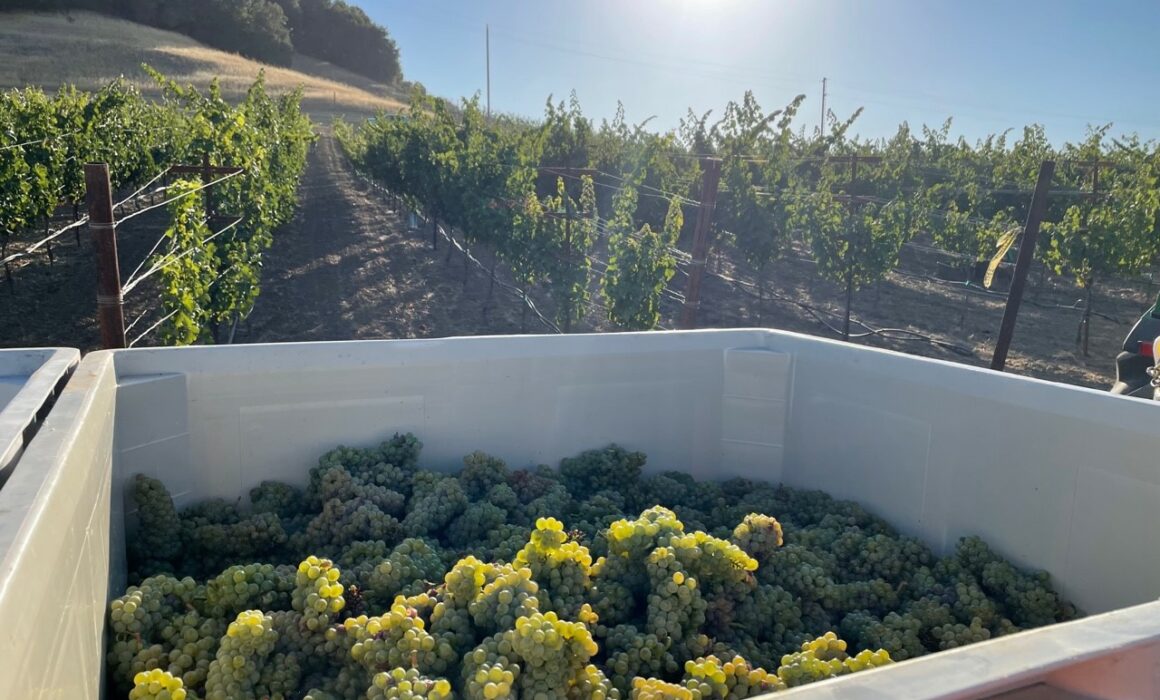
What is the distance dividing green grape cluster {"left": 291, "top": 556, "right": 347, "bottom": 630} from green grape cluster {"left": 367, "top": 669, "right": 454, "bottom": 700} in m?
0.26

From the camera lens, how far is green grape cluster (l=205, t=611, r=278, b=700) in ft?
4.91

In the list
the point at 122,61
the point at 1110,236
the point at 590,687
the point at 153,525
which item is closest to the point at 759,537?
the point at 590,687

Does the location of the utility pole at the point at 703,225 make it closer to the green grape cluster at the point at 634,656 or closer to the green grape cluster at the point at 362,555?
the green grape cluster at the point at 362,555

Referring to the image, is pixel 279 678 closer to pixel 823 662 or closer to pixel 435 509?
pixel 435 509

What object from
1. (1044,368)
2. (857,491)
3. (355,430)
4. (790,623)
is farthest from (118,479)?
(1044,368)

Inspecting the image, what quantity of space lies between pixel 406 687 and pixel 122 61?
1643 inches

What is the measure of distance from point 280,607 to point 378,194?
57.9 feet

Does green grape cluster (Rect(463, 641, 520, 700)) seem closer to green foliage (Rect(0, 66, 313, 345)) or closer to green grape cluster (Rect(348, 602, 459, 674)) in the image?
green grape cluster (Rect(348, 602, 459, 674))

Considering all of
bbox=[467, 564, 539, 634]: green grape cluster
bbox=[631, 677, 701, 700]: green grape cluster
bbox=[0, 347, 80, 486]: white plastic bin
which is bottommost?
bbox=[631, 677, 701, 700]: green grape cluster

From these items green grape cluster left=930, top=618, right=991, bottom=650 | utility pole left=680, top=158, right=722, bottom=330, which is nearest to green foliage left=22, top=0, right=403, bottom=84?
utility pole left=680, top=158, right=722, bottom=330

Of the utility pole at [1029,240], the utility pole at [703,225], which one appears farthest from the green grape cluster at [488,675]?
the utility pole at [1029,240]

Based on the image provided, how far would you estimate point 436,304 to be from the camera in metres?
9.30

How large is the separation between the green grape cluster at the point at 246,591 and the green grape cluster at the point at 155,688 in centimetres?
30

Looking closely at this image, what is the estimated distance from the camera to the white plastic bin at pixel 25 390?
1394mm
